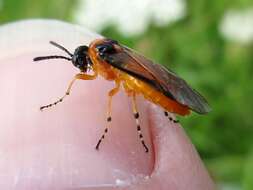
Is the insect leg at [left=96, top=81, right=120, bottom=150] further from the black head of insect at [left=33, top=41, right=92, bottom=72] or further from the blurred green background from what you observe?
the blurred green background

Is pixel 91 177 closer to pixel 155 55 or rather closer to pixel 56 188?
pixel 56 188

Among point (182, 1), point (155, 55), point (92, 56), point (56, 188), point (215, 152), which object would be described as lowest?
point (56, 188)

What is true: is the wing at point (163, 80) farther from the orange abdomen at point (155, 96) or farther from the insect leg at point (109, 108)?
the insect leg at point (109, 108)

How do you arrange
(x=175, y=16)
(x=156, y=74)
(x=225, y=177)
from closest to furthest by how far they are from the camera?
(x=156, y=74) < (x=225, y=177) < (x=175, y=16)

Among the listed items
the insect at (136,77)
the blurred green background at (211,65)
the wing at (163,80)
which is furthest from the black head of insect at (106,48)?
the blurred green background at (211,65)

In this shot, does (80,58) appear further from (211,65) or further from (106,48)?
(211,65)

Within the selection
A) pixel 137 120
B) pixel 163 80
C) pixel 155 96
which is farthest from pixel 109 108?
pixel 163 80

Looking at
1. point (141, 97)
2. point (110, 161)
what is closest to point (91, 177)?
point (110, 161)
